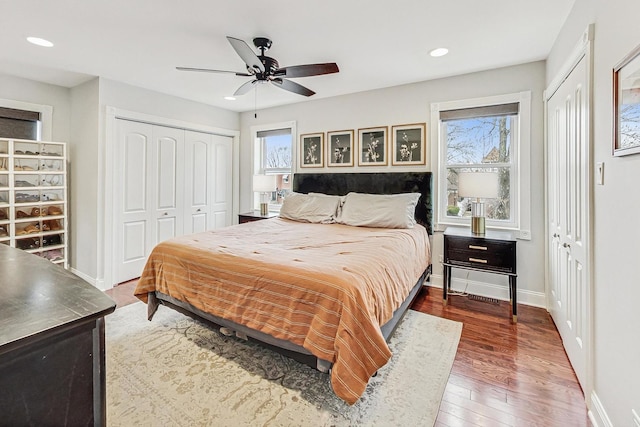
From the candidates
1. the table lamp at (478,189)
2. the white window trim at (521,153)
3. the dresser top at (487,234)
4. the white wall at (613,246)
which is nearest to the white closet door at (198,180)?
the white window trim at (521,153)

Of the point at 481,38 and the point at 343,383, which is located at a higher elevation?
the point at 481,38

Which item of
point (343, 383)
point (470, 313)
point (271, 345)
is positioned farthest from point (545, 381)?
point (271, 345)

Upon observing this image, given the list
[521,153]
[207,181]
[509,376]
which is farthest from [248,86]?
[509,376]

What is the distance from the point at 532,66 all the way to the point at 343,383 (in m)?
3.50

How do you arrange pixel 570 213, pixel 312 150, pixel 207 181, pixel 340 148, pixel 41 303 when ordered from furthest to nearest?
pixel 207 181, pixel 312 150, pixel 340 148, pixel 570 213, pixel 41 303

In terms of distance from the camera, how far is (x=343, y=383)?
1.58 m

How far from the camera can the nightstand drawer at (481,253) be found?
2921 millimetres

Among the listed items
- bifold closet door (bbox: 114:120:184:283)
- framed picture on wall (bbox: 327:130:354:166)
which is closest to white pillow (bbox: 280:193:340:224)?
framed picture on wall (bbox: 327:130:354:166)

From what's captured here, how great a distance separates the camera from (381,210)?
349 centimetres

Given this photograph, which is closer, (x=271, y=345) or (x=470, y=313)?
(x=271, y=345)

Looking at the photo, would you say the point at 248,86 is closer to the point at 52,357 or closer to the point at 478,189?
the point at 478,189

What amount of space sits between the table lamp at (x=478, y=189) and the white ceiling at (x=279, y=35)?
3.83 feet

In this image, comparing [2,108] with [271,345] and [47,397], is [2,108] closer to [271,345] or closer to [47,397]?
[271,345]

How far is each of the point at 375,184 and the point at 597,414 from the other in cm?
289
